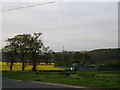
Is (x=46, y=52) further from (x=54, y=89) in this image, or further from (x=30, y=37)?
(x=54, y=89)

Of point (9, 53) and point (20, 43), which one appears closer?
point (20, 43)

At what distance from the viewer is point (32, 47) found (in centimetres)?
5141

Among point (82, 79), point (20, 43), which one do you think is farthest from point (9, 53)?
point (82, 79)

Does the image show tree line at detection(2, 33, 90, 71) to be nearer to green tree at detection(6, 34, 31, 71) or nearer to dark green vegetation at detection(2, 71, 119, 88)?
green tree at detection(6, 34, 31, 71)

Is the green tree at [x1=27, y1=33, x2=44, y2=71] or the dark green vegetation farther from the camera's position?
the green tree at [x1=27, y1=33, x2=44, y2=71]

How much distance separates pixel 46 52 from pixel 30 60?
4102 millimetres

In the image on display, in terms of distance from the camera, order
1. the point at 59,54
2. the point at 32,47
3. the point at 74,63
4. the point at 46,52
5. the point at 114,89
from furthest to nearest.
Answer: the point at 59,54 < the point at 74,63 < the point at 46,52 < the point at 32,47 < the point at 114,89

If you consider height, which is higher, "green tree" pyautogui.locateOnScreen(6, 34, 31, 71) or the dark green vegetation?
"green tree" pyautogui.locateOnScreen(6, 34, 31, 71)

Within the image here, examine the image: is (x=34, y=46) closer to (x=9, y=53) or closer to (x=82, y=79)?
(x=9, y=53)

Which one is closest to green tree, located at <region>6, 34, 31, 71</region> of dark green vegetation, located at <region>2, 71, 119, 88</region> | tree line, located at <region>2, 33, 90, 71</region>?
tree line, located at <region>2, 33, 90, 71</region>

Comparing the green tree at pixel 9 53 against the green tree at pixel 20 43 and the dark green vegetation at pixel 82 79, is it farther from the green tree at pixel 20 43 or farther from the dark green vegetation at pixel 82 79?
the dark green vegetation at pixel 82 79

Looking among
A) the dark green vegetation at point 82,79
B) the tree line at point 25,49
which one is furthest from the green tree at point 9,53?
the dark green vegetation at point 82,79

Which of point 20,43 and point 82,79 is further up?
point 20,43

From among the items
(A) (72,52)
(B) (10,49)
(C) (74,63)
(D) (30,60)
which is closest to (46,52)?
(D) (30,60)
